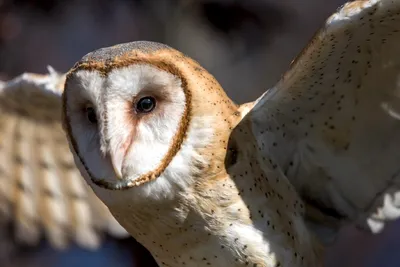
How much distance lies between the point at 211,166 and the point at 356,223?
41 centimetres

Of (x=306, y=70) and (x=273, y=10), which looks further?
(x=273, y=10)

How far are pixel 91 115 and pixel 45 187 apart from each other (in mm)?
733

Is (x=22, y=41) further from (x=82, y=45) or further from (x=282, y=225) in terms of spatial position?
(x=282, y=225)

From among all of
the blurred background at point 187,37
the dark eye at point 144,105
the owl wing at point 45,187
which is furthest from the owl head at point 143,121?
the blurred background at point 187,37

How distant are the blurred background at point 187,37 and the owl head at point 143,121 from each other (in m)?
1.30

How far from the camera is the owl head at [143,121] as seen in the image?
4.33 feet

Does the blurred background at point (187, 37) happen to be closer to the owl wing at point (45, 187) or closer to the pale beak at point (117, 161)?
the owl wing at point (45, 187)

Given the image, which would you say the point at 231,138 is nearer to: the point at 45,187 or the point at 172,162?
the point at 172,162

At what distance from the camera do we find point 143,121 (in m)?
1.33

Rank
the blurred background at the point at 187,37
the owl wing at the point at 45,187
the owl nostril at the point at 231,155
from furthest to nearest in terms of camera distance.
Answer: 1. the blurred background at the point at 187,37
2. the owl wing at the point at 45,187
3. the owl nostril at the point at 231,155

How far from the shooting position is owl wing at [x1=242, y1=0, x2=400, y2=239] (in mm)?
1357

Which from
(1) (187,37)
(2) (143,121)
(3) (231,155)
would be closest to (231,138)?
(3) (231,155)

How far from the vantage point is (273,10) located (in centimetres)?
296

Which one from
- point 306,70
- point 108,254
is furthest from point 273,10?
point 306,70
